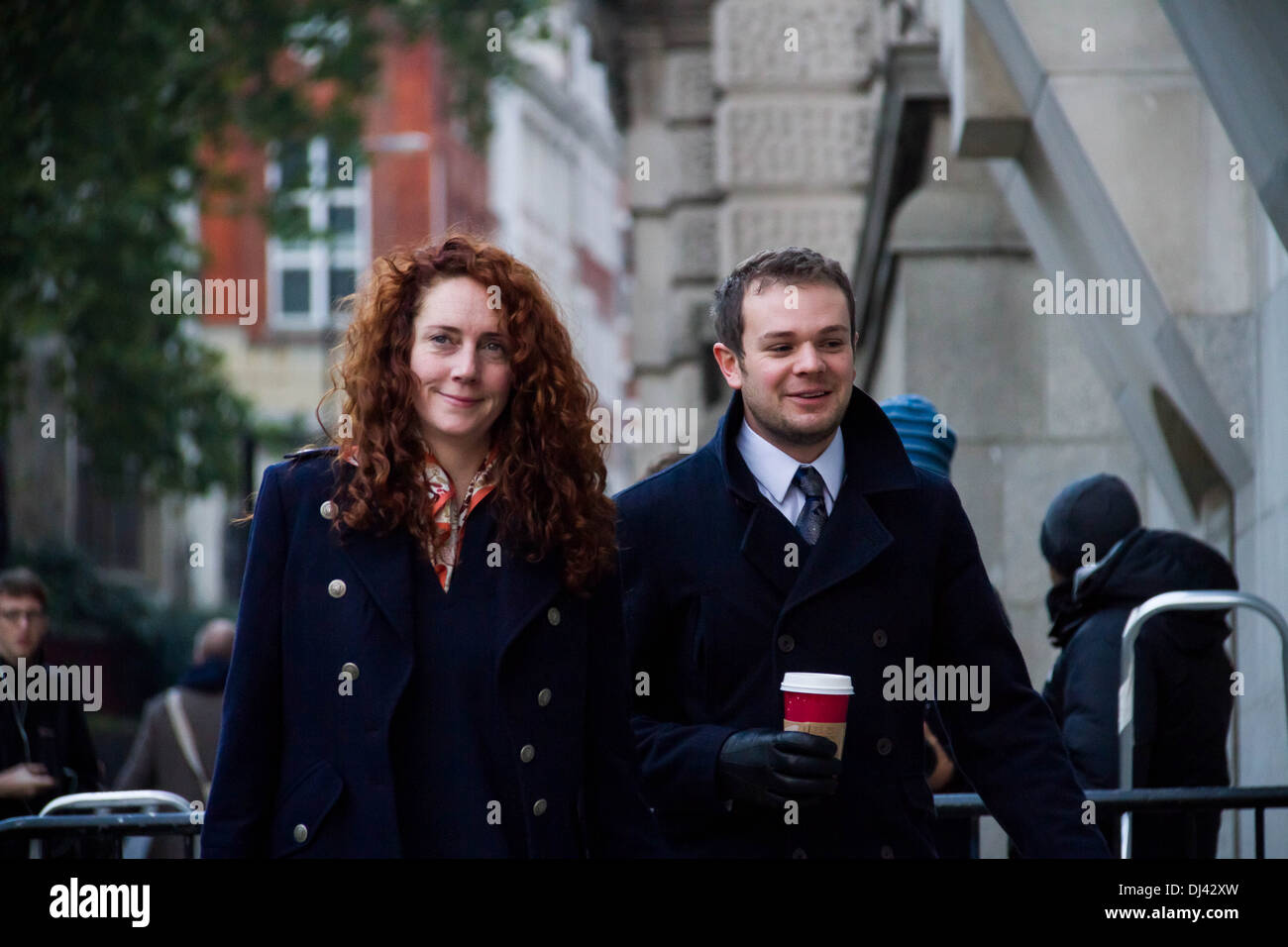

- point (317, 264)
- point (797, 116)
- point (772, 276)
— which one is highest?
point (317, 264)

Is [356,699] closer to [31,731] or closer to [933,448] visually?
[933,448]

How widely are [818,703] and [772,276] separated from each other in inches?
33.1

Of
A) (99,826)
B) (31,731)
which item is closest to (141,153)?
(31,731)

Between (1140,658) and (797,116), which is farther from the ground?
(797,116)

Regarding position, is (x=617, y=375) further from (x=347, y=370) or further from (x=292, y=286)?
(x=347, y=370)

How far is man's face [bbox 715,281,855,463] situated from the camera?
13.3 ft

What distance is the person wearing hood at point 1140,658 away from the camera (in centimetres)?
604

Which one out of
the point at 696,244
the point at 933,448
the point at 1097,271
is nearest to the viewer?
the point at 933,448

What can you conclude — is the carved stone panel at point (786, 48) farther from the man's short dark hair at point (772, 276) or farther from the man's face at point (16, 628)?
the man's short dark hair at point (772, 276)

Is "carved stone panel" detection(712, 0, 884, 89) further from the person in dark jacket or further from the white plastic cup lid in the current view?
the white plastic cup lid

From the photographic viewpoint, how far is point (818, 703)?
12.5 feet

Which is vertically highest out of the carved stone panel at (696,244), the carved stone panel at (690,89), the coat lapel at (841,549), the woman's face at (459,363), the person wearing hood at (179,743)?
the carved stone panel at (690,89)

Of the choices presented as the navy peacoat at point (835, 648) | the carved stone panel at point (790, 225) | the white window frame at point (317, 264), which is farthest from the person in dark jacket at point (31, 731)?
A: the white window frame at point (317, 264)

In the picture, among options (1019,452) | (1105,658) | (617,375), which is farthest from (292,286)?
(1105,658)
